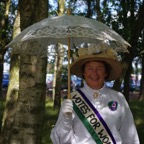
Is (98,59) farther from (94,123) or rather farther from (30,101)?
(30,101)

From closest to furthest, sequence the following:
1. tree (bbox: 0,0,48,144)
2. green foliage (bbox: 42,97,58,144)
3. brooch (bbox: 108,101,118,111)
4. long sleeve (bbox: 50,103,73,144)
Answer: long sleeve (bbox: 50,103,73,144) → brooch (bbox: 108,101,118,111) → tree (bbox: 0,0,48,144) → green foliage (bbox: 42,97,58,144)

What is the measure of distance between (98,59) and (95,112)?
1.57 feet

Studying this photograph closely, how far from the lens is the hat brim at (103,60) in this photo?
3.62m

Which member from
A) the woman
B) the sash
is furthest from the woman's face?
the sash

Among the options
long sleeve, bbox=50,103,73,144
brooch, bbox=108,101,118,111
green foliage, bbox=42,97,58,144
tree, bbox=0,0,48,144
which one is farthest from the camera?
green foliage, bbox=42,97,58,144

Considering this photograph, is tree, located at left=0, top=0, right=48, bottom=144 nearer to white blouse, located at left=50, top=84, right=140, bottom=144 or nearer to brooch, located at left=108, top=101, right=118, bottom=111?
white blouse, located at left=50, top=84, right=140, bottom=144

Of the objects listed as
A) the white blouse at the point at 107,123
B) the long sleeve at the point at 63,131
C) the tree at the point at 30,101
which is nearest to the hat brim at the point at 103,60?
the white blouse at the point at 107,123

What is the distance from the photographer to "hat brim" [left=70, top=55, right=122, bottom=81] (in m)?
3.62

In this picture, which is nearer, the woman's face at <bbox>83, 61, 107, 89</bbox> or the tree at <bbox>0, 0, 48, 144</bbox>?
the woman's face at <bbox>83, 61, 107, 89</bbox>

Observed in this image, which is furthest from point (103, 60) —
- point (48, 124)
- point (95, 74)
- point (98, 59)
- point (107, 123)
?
point (48, 124)

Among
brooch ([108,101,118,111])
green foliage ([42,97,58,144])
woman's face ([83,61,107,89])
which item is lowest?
green foliage ([42,97,58,144])

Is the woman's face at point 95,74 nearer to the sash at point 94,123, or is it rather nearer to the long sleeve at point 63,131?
the sash at point 94,123

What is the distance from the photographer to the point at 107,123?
11.5ft

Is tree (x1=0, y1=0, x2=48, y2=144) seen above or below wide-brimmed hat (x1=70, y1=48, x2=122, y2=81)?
below
